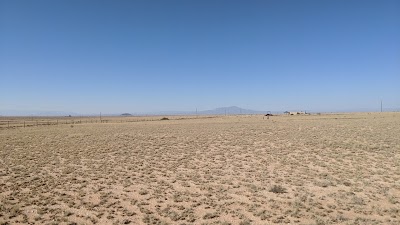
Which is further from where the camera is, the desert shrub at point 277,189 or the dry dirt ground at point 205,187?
the desert shrub at point 277,189

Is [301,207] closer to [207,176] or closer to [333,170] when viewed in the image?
[207,176]

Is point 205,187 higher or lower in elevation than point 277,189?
lower

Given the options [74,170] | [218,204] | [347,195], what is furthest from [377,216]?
[74,170]

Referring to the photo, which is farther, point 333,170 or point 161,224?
point 333,170

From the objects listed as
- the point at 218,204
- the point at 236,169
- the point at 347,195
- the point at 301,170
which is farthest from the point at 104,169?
the point at 347,195

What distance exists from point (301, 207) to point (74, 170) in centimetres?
1277

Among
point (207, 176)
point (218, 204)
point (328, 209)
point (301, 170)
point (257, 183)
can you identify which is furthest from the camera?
point (301, 170)

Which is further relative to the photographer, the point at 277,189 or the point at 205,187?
the point at 205,187

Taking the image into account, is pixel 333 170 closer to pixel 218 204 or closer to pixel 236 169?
pixel 236 169

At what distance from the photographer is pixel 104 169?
17.1m

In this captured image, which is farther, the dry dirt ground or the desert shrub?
the desert shrub

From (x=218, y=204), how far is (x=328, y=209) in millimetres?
3770

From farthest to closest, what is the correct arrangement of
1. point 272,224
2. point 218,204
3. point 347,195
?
point 347,195
point 218,204
point 272,224

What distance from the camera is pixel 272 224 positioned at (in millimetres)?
8680
